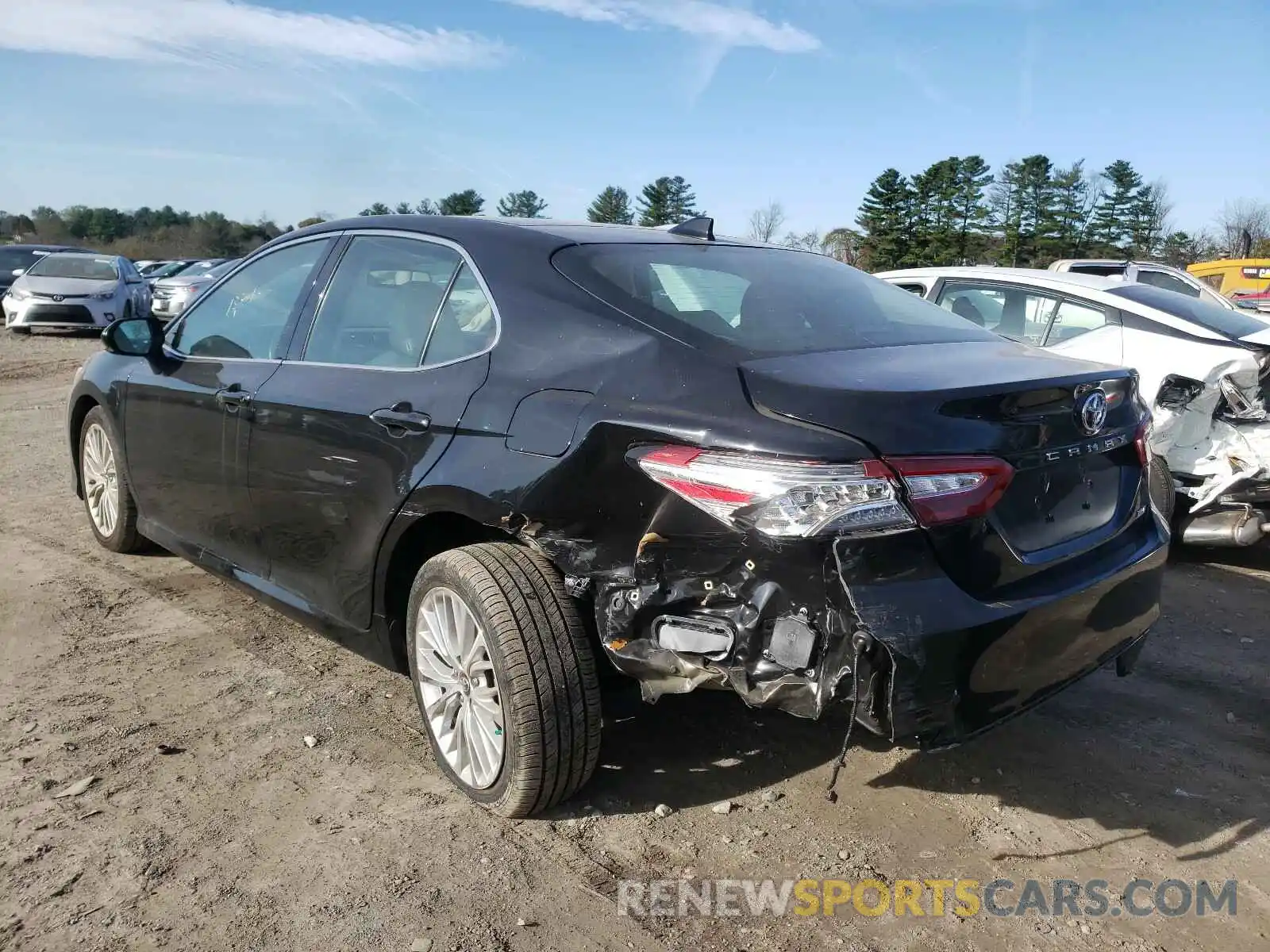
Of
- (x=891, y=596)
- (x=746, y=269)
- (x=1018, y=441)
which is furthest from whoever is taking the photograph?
(x=746, y=269)

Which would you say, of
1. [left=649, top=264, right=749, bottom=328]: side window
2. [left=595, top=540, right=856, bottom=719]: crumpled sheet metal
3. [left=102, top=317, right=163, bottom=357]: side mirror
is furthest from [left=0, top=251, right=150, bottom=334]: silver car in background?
[left=595, top=540, right=856, bottom=719]: crumpled sheet metal

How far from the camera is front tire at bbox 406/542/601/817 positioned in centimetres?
268

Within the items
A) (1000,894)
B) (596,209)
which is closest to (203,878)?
(1000,894)

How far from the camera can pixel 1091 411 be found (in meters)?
2.76

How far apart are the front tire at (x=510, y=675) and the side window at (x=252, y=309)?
1379 mm

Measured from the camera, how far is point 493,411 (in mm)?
2824

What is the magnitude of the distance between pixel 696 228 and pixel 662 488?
157 centimetres

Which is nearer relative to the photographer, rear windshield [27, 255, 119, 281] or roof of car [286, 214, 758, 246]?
roof of car [286, 214, 758, 246]

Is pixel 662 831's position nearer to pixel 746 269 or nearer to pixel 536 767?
pixel 536 767

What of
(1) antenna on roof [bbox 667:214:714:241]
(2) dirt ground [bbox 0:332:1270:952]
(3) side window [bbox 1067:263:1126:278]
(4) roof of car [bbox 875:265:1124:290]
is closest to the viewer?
(2) dirt ground [bbox 0:332:1270:952]

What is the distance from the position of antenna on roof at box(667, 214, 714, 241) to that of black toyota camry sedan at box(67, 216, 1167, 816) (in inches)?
0.5

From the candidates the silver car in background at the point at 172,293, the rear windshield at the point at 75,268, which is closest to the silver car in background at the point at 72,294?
the rear windshield at the point at 75,268

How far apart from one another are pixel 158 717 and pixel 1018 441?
9.46ft

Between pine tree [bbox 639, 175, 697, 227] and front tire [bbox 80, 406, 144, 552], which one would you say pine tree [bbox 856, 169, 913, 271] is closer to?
pine tree [bbox 639, 175, 697, 227]
